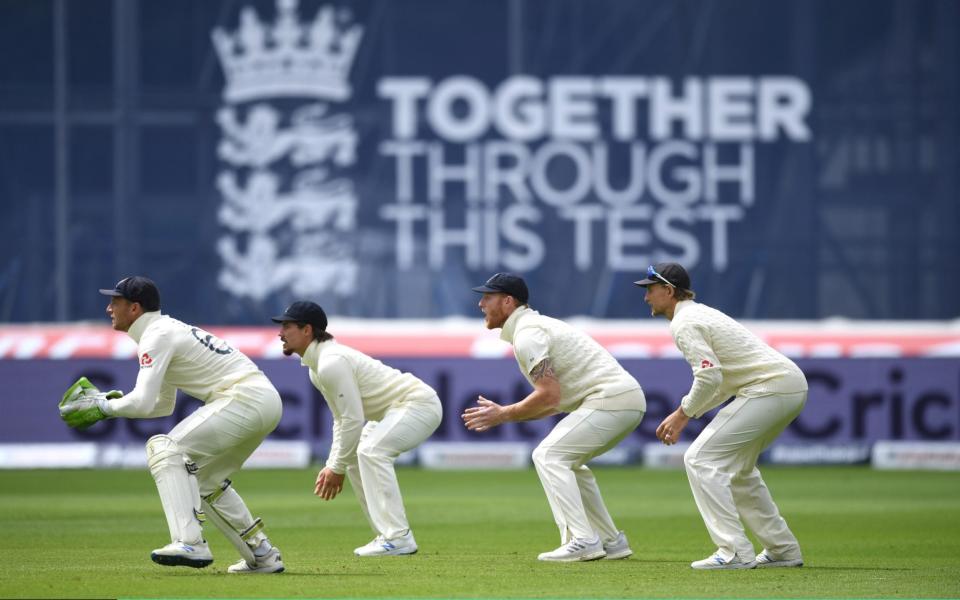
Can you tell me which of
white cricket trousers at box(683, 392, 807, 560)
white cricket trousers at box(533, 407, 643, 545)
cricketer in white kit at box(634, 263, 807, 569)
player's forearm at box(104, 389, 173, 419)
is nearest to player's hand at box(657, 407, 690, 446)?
cricketer in white kit at box(634, 263, 807, 569)

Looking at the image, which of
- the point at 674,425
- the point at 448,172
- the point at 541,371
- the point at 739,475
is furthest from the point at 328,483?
the point at 448,172

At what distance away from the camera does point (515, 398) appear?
20828 mm

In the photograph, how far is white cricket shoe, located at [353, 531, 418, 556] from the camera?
1123cm

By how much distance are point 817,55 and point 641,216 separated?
133 inches

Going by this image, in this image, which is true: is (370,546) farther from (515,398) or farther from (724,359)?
(515,398)

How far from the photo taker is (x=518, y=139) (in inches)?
942

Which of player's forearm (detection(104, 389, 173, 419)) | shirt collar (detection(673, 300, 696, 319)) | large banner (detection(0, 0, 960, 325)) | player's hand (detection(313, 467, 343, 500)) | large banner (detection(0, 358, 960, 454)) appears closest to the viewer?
player's forearm (detection(104, 389, 173, 419))

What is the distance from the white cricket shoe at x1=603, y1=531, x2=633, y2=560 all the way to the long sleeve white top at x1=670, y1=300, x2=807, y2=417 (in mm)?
1187

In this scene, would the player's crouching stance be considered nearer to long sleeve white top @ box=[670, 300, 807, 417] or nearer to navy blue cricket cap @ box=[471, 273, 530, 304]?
navy blue cricket cap @ box=[471, 273, 530, 304]

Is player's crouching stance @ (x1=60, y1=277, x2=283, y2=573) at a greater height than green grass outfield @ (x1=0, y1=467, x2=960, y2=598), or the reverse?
player's crouching stance @ (x1=60, y1=277, x2=283, y2=573)

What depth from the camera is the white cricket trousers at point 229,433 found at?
32.3ft

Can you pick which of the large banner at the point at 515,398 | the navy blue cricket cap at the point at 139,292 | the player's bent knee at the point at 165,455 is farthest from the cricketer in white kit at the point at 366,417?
the large banner at the point at 515,398

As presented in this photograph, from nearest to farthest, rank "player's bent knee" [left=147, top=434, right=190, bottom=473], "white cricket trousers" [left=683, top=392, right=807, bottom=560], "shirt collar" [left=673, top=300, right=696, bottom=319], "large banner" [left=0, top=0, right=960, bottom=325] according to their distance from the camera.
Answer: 1. "player's bent knee" [left=147, top=434, right=190, bottom=473]
2. "white cricket trousers" [left=683, top=392, right=807, bottom=560]
3. "shirt collar" [left=673, top=300, right=696, bottom=319]
4. "large banner" [left=0, top=0, right=960, bottom=325]

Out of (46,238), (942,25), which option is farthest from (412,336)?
(942,25)
